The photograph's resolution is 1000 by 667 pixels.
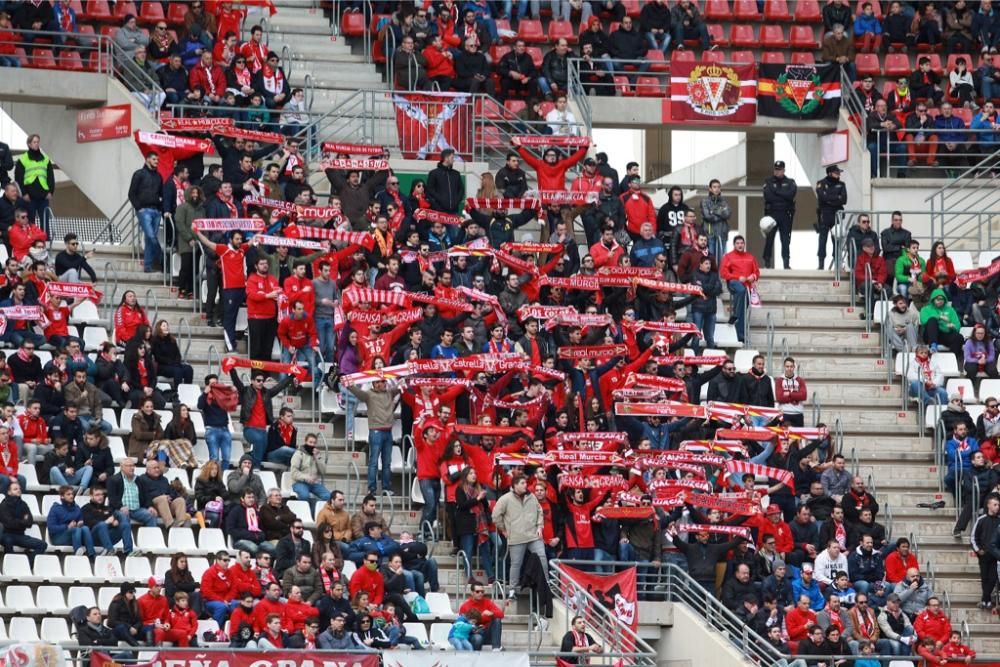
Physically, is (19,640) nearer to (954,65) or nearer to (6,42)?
(6,42)

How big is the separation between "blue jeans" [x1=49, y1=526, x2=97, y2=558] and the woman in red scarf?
3.98m

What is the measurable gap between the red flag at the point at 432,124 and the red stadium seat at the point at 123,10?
14.2 feet

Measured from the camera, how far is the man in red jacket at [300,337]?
31.9 m

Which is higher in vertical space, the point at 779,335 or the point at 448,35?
the point at 448,35

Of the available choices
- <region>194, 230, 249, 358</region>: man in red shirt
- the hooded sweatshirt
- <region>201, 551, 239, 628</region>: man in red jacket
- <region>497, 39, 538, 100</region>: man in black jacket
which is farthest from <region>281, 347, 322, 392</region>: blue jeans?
<region>497, 39, 538, 100</region>: man in black jacket

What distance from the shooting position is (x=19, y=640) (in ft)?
87.3

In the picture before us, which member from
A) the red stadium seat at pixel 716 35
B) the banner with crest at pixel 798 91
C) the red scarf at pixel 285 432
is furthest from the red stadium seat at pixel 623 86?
the red scarf at pixel 285 432

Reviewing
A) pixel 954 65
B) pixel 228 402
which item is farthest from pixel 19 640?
pixel 954 65

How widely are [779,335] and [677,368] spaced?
366cm

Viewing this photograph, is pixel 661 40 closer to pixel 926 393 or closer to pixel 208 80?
pixel 208 80

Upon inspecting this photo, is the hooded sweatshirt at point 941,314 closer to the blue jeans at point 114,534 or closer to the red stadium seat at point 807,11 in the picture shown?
the red stadium seat at point 807,11

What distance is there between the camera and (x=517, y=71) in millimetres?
39938

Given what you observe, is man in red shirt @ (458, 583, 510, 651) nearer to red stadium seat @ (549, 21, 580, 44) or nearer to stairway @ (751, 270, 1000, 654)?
stairway @ (751, 270, 1000, 654)

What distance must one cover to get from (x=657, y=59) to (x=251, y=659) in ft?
58.4
